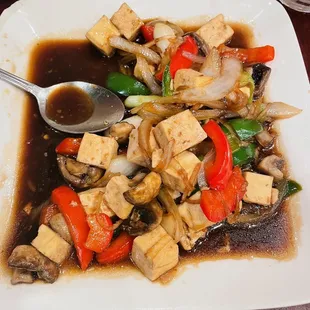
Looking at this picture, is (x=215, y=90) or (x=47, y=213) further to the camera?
(x=215, y=90)

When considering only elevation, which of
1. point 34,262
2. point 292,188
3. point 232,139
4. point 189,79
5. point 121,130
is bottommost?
point 292,188

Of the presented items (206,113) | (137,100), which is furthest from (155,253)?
(137,100)

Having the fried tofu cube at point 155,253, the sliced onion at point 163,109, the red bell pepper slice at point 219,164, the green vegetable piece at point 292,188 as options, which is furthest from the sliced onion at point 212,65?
the fried tofu cube at point 155,253

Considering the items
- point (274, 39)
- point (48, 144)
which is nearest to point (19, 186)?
point (48, 144)

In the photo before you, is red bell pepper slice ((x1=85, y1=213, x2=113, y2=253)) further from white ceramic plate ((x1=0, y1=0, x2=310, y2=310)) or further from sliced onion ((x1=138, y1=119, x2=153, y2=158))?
sliced onion ((x1=138, y1=119, x2=153, y2=158))

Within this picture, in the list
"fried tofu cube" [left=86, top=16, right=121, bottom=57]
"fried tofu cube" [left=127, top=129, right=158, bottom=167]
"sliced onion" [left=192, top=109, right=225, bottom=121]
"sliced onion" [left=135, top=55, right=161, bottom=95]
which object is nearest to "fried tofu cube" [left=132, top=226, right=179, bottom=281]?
"fried tofu cube" [left=127, top=129, right=158, bottom=167]

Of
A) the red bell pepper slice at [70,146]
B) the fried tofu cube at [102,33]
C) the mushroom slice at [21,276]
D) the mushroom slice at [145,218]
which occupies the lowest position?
the mushroom slice at [21,276]

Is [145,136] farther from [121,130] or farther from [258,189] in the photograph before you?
[258,189]

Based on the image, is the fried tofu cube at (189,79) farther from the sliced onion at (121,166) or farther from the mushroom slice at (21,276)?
the mushroom slice at (21,276)
